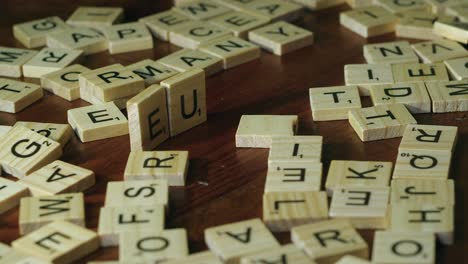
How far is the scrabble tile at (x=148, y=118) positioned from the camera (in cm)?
176

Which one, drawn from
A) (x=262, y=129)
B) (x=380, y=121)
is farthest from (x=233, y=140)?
(x=380, y=121)

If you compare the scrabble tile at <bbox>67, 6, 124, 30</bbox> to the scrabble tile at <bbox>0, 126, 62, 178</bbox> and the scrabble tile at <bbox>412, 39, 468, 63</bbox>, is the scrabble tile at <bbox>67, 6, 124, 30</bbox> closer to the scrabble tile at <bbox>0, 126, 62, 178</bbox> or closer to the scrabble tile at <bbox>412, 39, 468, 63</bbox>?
the scrabble tile at <bbox>0, 126, 62, 178</bbox>

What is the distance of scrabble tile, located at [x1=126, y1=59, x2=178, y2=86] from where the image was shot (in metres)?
2.04

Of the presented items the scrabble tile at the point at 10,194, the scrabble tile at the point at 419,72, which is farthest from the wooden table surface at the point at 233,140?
the scrabble tile at the point at 419,72

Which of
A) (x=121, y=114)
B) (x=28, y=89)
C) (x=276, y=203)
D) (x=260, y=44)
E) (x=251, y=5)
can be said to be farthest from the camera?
(x=251, y=5)

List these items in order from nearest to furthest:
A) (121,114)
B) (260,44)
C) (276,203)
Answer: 1. (276,203)
2. (121,114)
3. (260,44)

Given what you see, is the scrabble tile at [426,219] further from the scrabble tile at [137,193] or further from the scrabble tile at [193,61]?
the scrabble tile at [193,61]

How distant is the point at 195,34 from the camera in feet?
7.42

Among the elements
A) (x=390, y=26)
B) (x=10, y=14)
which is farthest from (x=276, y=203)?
(x=10, y=14)

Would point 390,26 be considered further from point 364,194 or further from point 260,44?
point 364,194

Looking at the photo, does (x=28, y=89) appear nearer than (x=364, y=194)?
→ No

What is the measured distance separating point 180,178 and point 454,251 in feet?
1.61

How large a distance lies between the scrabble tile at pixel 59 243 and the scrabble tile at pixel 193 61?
2.07 ft

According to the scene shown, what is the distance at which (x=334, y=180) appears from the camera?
5.48 ft
